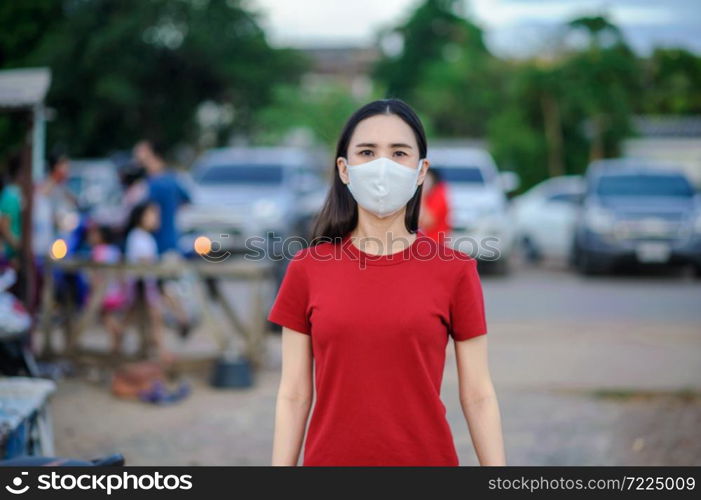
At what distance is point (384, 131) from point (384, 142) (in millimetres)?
34

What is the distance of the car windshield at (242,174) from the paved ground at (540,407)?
24.5ft

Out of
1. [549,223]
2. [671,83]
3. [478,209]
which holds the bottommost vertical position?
[549,223]

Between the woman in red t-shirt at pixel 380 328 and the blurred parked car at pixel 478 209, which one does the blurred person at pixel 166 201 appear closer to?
the woman in red t-shirt at pixel 380 328

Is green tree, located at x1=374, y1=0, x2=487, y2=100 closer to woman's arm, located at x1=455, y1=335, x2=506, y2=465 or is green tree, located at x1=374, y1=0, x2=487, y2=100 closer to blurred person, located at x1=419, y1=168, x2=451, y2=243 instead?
blurred person, located at x1=419, y1=168, x2=451, y2=243

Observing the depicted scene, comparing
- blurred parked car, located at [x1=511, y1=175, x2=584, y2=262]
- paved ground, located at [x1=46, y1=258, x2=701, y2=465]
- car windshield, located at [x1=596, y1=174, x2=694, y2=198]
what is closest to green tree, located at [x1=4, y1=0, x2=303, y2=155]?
blurred parked car, located at [x1=511, y1=175, x2=584, y2=262]

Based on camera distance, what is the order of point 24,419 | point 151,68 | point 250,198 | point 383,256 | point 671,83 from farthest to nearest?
point 671,83, point 151,68, point 250,198, point 24,419, point 383,256

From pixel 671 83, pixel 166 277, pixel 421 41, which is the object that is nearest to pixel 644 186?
pixel 166 277

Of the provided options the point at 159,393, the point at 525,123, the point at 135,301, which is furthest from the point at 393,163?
the point at 525,123

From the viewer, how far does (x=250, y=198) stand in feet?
58.0

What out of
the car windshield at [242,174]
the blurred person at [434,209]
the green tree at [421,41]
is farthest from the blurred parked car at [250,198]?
the green tree at [421,41]

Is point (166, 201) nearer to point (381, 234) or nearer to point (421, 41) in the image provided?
point (381, 234)

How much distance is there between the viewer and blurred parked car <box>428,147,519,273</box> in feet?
55.1
